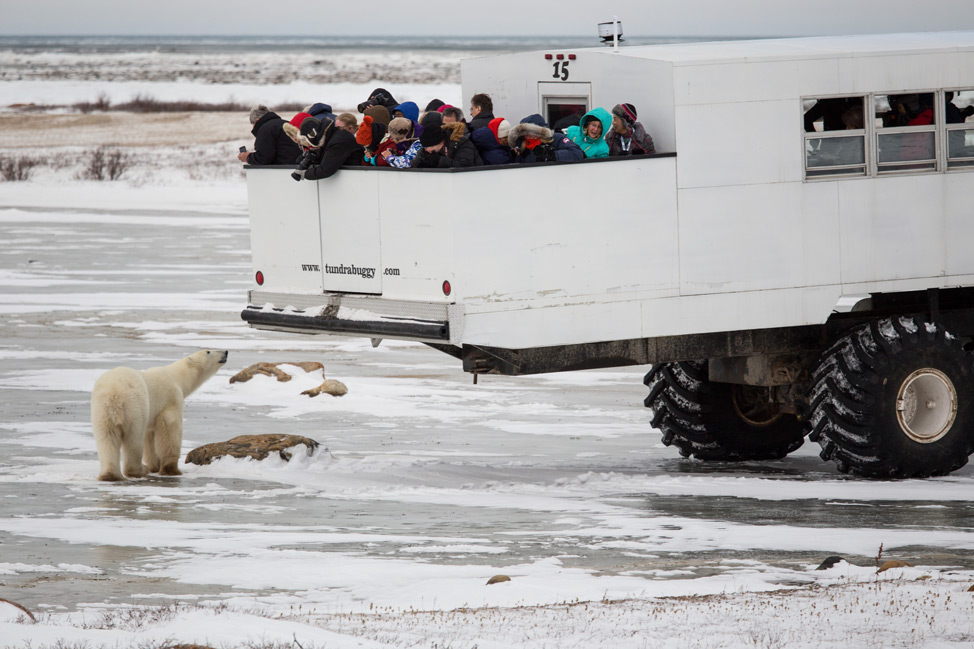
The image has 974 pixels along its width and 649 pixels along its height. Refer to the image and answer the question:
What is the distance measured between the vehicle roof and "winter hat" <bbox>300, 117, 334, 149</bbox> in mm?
2136

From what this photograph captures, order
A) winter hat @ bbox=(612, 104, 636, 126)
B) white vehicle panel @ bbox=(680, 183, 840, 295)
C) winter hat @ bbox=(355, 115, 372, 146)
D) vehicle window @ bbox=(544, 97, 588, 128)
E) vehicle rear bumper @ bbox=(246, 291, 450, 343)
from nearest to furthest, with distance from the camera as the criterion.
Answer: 1. vehicle rear bumper @ bbox=(246, 291, 450, 343)
2. winter hat @ bbox=(612, 104, 636, 126)
3. white vehicle panel @ bbox=(680, 183, 840, 295)
4. winter hat @ bbox=(355, 115, 372, 146)
5. vehicle window @ bbox=(544, 97, 588, 128)

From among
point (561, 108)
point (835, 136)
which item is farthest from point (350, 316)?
point (835, 136)

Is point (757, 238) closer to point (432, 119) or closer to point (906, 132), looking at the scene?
point (906, 132)

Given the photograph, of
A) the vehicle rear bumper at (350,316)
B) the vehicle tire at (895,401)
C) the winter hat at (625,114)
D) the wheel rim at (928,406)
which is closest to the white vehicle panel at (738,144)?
the winter hat at (625,114)

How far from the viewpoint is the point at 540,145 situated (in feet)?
31.0

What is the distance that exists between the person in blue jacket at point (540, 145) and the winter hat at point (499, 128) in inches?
3.5

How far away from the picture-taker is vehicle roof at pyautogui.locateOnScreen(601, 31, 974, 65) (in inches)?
388

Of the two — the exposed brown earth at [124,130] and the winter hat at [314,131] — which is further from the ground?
the exposed brown earth at [124,130]

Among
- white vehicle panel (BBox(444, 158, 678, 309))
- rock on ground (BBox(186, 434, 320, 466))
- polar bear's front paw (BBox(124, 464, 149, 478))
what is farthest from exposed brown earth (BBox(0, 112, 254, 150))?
white vehicle panel (BBox(444, 158, 678, 309))

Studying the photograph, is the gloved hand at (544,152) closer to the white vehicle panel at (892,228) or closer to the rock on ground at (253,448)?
the white vehicle panel at (892,228)

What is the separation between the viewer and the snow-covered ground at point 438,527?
633 centimetres

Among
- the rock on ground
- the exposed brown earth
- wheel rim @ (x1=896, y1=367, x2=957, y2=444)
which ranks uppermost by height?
the exposed brown earth

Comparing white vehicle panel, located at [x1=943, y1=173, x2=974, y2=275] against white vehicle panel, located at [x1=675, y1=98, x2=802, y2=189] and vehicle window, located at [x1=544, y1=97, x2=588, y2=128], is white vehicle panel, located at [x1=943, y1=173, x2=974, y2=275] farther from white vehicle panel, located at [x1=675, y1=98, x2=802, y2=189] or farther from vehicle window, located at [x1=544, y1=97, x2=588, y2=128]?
vehicle window, located at [x1=544, y1=97, x2=588, y2=128]

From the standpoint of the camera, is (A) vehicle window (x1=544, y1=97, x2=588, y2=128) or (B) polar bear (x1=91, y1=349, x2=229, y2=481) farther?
(A) vehicle window (x1=544, y1=97, x2=588, y2=128)
